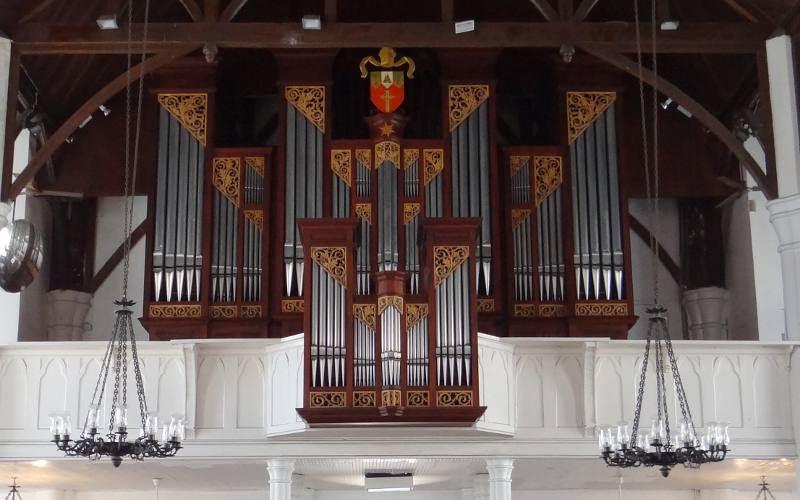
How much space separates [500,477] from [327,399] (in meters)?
2.51

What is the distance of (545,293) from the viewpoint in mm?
17453

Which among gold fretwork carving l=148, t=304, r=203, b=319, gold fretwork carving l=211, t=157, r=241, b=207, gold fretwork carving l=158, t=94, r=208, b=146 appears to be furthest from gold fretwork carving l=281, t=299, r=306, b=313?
gold fretwork carving l=158, t=94, r=208, b=146

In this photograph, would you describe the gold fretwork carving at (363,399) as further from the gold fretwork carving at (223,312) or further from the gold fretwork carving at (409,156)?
the gold fretwork carving at (409,156)

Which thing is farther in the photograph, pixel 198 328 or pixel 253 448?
pixel 198 328

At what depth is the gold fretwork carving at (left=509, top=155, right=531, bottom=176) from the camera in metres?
18.1

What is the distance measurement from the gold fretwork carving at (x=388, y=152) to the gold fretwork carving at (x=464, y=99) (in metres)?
1.05

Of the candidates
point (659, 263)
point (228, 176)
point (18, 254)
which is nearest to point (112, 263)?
point (228, 176)

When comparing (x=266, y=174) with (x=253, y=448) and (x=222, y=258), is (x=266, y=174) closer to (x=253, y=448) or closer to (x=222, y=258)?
(x=222, y=258)

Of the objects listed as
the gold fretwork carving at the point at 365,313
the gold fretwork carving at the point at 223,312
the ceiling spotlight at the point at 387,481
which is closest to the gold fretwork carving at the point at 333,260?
the gold fretwork carving at the point at 365,313

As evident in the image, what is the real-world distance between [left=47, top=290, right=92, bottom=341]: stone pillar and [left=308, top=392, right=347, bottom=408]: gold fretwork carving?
638cm

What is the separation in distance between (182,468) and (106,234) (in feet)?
16.2

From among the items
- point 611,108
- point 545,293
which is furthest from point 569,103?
point 545,293

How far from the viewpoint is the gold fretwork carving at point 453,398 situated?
14836mm

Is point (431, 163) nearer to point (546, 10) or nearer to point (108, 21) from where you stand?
point (546, 10)
